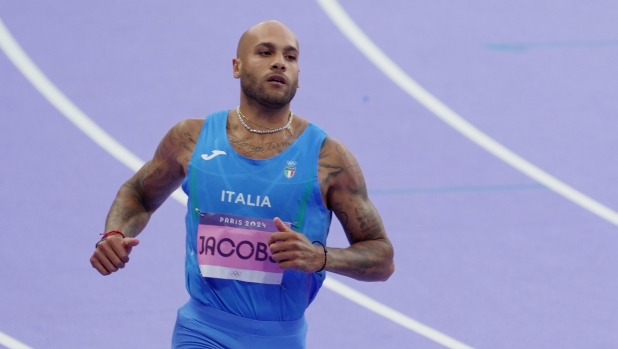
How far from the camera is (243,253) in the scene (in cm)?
410

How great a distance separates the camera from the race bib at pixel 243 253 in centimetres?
410

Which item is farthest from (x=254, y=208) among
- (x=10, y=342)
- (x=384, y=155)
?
(x=384, y=155)

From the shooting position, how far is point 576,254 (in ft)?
23.7

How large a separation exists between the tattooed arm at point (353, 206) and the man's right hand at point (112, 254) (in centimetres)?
80

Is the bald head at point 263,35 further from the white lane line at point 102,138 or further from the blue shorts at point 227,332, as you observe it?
the white lane line at point 102,138

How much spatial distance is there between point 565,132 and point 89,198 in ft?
12.9

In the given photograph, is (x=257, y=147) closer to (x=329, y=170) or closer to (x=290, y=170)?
(x=290, y=170)

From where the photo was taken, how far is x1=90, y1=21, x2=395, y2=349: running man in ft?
13.5

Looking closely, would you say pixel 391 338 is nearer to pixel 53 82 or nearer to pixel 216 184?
pixel 216 184

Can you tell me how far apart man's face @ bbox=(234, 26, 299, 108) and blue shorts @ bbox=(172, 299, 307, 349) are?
861 millimetres

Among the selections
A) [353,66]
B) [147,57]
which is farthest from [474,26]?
[147,57]

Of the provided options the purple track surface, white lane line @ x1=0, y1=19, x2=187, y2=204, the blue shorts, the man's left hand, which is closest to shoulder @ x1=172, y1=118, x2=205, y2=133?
the blue shorts

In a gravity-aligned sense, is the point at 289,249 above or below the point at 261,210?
below

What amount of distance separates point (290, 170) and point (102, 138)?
4.51 metres
